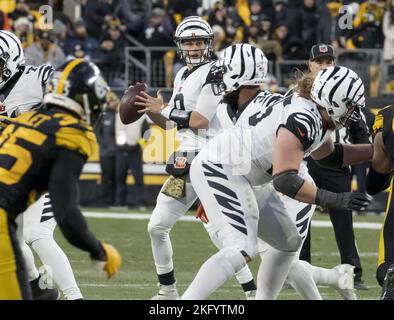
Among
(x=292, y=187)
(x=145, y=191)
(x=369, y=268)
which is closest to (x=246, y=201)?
(x=292, y=187)

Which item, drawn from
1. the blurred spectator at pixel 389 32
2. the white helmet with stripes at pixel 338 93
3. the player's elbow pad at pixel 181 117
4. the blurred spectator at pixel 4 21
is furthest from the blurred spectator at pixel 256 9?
the white helmet with stripes at pixel 338 93

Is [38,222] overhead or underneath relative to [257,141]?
underneath

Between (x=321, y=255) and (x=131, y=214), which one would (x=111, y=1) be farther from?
(x=321, y=255)

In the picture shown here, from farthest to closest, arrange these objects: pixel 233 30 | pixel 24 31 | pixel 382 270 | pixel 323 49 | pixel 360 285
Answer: pixel 24 31, pixel 233 30, pixel 323 49, pixel 360 285, pixel 382 270

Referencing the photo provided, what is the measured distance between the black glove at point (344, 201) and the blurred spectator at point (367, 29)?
32.7ft

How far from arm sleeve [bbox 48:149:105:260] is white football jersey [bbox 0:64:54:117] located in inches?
101

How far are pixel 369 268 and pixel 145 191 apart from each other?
6651 mm

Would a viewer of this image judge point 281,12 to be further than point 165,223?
Yes

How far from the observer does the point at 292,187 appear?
5.71m

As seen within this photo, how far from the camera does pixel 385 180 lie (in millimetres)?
6328

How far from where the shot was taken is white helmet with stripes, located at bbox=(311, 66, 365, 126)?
5.92m

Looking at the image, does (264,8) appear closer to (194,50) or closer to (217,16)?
(217,16)

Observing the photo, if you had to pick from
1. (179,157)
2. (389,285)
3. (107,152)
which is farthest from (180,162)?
(107,152)

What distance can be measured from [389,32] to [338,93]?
956cm
